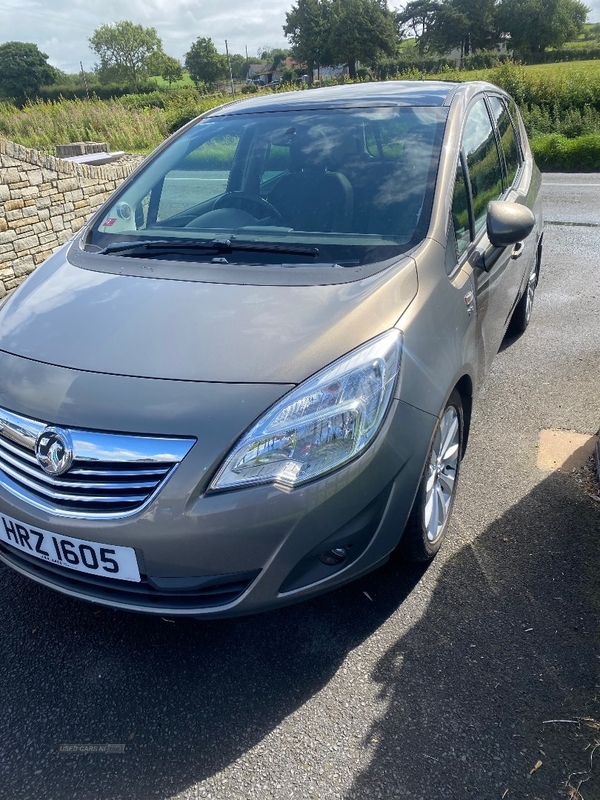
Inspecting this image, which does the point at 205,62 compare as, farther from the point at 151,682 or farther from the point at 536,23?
the point at 151,682

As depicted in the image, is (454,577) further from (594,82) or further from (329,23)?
(329,23)

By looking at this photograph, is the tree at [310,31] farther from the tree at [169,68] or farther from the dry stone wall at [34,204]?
the dry stone wall at [34,204]

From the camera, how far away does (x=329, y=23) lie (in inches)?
2849

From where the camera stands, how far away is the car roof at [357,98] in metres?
3.05

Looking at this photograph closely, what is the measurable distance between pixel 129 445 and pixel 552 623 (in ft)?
5.06

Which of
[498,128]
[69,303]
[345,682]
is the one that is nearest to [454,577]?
[345,682]

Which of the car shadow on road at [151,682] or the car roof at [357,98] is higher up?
the car roof at [357,98]

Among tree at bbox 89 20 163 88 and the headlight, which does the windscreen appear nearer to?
the headlight

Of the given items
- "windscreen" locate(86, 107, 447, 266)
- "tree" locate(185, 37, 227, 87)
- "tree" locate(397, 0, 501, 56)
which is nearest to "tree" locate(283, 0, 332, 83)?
"tree" locate(397, 0, 501, 56)

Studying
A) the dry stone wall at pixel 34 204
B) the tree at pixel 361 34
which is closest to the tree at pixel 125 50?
the tree at pixel 361 34

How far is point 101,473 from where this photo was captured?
1.80 metres

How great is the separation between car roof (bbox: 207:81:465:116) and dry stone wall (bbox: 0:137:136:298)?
13.0ft

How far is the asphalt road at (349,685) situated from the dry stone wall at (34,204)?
16.4 ft

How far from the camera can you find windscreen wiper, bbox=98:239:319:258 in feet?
8.00
